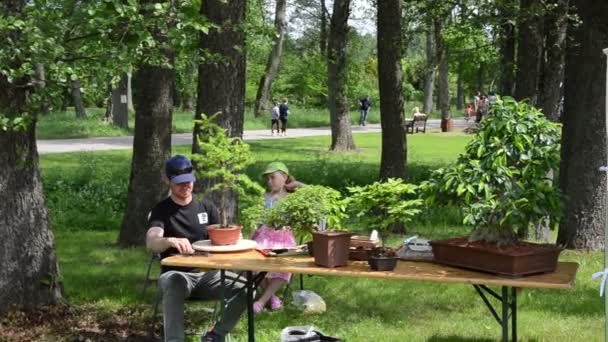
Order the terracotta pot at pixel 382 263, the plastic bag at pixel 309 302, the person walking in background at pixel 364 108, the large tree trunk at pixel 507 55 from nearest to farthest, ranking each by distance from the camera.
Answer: the terracotta pot at pixel 382 263, the plastic bag at pixel 309 302, the large tree trunk at pixel 507 55, the person walking in background at pixel 364 108

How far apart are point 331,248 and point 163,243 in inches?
45.5

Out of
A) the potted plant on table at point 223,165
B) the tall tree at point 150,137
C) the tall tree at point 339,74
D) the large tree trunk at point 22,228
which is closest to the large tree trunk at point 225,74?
the tall tree at point 150,137

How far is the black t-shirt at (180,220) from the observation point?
534 cm

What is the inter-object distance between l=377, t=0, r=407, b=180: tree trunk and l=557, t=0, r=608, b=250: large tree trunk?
2482 millimetres

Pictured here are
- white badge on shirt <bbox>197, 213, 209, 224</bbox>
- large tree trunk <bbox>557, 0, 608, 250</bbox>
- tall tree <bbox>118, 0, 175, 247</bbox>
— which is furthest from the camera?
tall tree <bbox>118, 0, 175, 247</bbox>

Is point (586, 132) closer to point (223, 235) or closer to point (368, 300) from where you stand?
point (368, 300)

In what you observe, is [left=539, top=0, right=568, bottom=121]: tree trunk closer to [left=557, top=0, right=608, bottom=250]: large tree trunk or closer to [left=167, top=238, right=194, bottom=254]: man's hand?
[left=557, top=0, right=608, bottom=250]: large tree trunk

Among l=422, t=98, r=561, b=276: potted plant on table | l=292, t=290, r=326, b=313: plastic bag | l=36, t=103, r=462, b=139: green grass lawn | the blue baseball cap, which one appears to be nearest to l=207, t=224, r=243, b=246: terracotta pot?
the blue baseball cap

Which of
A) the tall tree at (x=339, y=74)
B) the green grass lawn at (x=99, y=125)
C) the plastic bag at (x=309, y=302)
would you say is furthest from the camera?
the green grass lawn at (x=99, y=125)

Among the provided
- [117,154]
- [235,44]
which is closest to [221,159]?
[235,44]

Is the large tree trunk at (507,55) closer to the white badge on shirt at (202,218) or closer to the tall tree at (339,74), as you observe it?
the tall tree at (339,74)

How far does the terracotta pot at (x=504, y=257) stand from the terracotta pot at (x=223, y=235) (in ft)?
4.42

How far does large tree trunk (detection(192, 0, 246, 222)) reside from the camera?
24.6 feet

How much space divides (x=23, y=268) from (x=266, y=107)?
3272 cm
